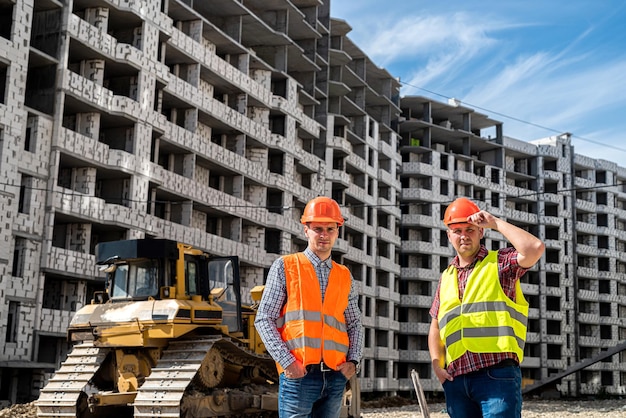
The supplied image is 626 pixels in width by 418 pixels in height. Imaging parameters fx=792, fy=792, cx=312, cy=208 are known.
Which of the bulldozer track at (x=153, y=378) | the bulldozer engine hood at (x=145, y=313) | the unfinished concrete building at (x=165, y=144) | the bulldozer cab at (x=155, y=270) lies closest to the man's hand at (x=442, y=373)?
the bulldozer track at (x=153, y=378)

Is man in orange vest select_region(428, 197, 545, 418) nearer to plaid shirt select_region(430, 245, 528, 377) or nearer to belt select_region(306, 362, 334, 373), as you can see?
plaid shirt select_region(430, 245, 528, 377)

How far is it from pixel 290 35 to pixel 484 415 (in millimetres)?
→ 48298

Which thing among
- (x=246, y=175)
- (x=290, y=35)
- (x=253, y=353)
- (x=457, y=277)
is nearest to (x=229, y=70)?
(x=246, y=175)

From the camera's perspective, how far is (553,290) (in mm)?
75438

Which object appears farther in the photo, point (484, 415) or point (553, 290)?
point (553, 290)

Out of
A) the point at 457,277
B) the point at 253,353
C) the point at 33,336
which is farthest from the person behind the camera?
the point at 33,336

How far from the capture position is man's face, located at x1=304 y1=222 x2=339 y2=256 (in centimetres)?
570

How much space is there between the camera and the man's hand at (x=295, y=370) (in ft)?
17.2

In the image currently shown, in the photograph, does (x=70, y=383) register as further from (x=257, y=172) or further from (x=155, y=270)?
(x=257, y=172)

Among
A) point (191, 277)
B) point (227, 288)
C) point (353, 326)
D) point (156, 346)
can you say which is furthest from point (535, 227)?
point (353, 326)

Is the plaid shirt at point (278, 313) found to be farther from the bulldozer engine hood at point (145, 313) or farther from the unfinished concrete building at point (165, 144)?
the unfinished concrete building at point (165, 144)

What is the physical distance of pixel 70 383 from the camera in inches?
570

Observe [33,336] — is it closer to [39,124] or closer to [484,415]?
[39,124]

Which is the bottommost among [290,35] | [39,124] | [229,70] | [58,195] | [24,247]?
[24,247]
